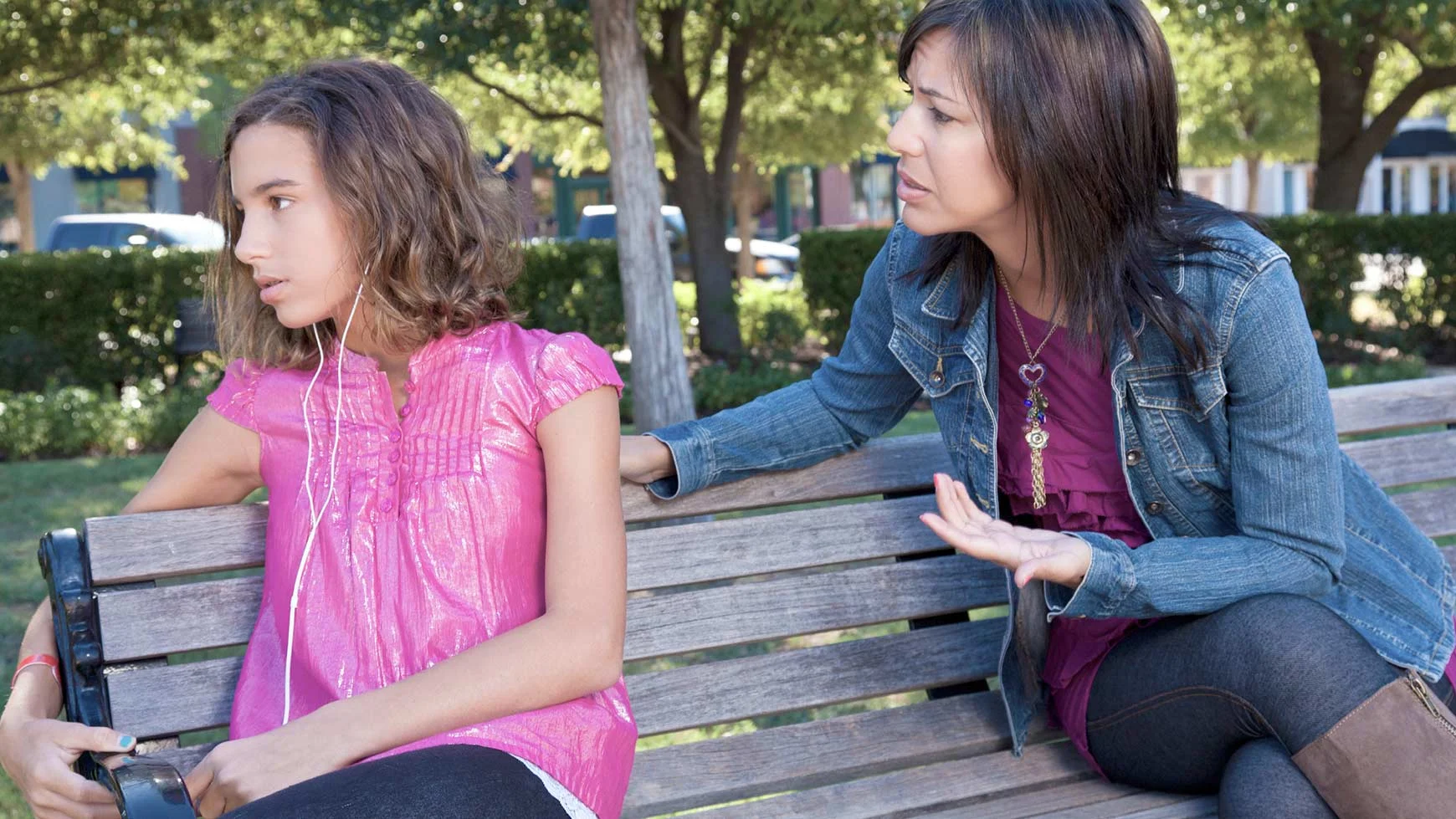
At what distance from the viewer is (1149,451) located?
2.29 metres

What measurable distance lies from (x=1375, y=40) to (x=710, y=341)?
6.11 m

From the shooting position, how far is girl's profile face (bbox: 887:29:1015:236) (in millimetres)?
2150

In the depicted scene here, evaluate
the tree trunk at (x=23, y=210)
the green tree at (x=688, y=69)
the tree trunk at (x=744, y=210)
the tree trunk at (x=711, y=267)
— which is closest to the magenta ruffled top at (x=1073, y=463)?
the green tree at (x=688, y=69)

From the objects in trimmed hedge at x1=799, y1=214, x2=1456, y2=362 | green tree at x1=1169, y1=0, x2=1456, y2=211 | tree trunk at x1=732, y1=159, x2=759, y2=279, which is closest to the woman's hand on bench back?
green tree at x1=1169, y1=0, x2=1456, y2=211

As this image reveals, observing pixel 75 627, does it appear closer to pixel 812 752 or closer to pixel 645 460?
pixel 645 460

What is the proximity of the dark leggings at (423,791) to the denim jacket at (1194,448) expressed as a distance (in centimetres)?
85

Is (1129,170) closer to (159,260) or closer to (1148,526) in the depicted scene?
(1148,526)

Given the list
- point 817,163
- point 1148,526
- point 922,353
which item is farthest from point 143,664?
point 817,163

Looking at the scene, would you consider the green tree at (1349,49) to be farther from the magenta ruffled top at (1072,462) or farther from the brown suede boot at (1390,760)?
the brown suede boot at (1390,760)

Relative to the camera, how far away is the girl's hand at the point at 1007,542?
6.72 ft

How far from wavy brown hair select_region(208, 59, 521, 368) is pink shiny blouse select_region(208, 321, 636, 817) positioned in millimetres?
71

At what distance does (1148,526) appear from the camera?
2.36 meters

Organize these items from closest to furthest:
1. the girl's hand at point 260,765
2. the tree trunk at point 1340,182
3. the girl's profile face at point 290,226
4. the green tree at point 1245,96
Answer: the girl's hand at point 260,765 → the girl's profile face at point 290,226 → the tree trunk at point 1340,182 → the green tree at point 1245,96

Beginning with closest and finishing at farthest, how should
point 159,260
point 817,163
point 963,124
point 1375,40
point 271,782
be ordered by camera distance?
1. point 271,782
2. point 963,124
3. point 159,260
4. point 1375,40
5. point 817,163
